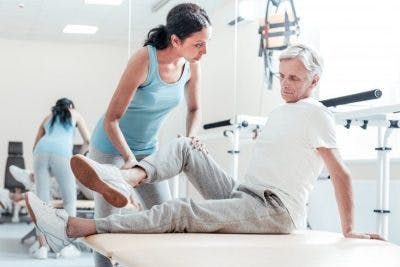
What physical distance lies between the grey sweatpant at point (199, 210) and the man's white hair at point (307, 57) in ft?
1.19

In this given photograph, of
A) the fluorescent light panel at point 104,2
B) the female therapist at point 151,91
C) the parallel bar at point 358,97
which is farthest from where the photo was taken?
the fluorescent light panel at point 104,2

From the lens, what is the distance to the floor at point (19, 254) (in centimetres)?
342

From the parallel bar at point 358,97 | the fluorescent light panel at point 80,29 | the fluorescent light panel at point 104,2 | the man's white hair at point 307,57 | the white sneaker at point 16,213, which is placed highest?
the fluorescent light panel at point 104,2

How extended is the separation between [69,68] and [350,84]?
1.70 metres

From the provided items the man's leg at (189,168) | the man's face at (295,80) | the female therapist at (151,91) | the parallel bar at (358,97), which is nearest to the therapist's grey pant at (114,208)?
the female therapist at (151,91)

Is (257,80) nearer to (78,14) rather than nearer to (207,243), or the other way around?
(78,14)

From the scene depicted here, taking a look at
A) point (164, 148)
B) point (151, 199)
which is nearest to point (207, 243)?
point (164, 148)

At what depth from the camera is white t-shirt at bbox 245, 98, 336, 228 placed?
5.24 ft

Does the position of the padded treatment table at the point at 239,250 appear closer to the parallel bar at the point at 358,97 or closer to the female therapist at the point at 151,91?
the female therapist at the point at 151,91

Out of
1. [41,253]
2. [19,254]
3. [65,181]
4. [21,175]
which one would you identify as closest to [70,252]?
[41,253]

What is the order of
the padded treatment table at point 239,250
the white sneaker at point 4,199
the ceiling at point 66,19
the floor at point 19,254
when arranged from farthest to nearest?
1. the floor at point 19,254
2. the ceiling at point 66,19
3. the white sneaker at point 4,199
4. the padded treatment table at point 239,250

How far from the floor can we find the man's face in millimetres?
2089

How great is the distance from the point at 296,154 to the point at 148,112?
0.49 metres

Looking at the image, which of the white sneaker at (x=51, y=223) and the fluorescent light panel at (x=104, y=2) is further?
the fluorescent light panel at (x=104, y=2)
